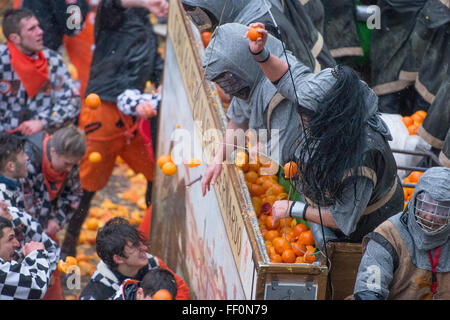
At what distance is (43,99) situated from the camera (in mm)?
5082

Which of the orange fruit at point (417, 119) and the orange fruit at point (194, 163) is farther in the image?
the orange fruit at point (417, 119)

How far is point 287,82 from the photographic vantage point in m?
2.87

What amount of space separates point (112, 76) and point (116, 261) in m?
1.97

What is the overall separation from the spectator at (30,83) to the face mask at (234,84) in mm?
2197

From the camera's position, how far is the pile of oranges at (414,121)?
4.43 metres

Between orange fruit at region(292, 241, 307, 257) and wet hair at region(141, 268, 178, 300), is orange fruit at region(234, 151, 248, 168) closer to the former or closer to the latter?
orange fruit at region(292, 241, 307, 257)

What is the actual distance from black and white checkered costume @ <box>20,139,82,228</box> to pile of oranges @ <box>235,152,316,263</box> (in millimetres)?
1461

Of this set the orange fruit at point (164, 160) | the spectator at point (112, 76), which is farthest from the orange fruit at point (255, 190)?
the spectator at point (112, 76)

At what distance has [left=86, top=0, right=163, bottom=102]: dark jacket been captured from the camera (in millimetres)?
5227

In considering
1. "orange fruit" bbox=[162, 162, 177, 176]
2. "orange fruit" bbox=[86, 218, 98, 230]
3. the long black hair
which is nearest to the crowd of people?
the long black hair

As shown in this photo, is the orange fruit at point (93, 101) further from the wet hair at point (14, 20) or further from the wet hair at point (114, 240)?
the wet hair at point (114, 240)
